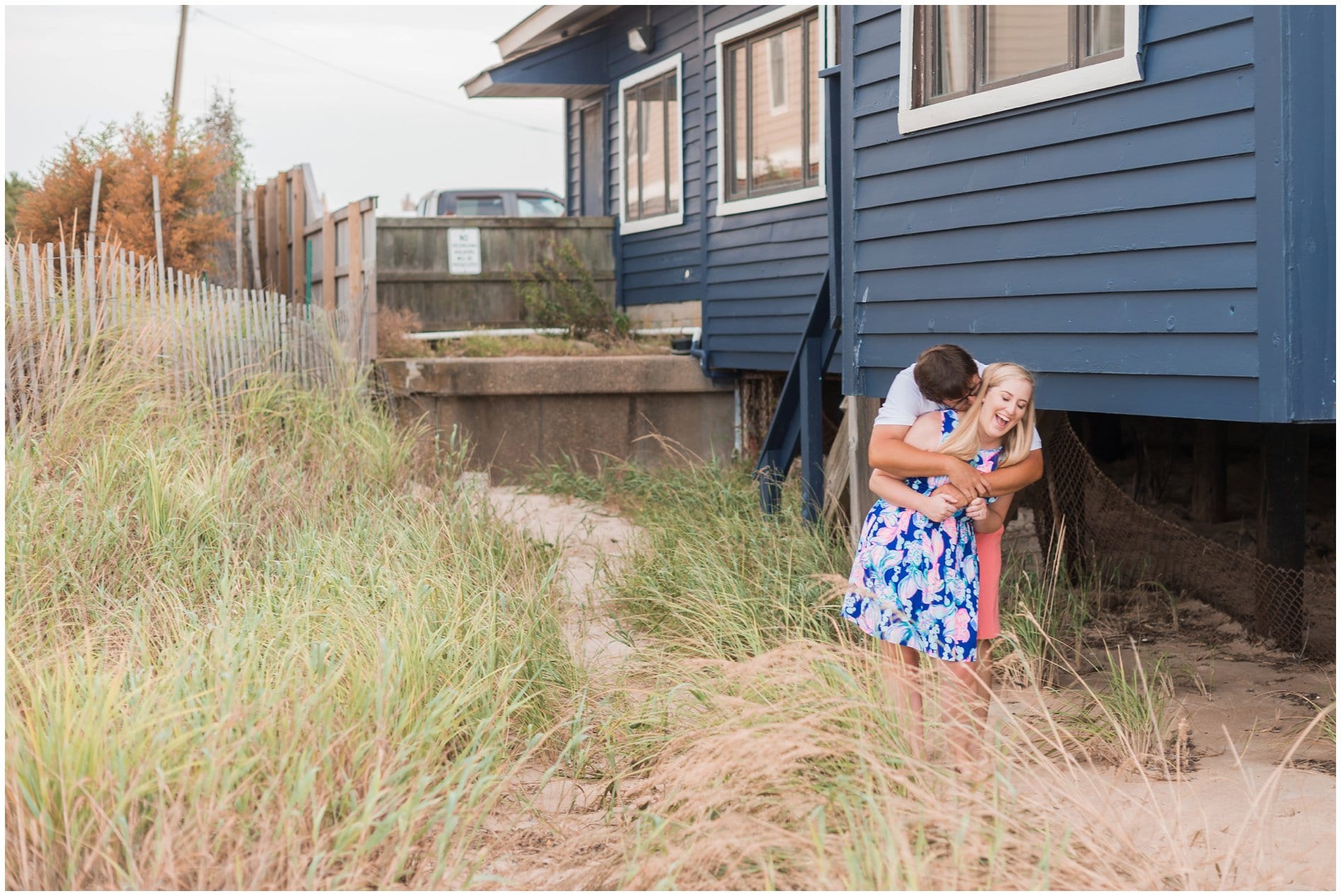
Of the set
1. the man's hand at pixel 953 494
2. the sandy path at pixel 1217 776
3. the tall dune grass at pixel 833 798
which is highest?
the man's hand at pixel 953 494

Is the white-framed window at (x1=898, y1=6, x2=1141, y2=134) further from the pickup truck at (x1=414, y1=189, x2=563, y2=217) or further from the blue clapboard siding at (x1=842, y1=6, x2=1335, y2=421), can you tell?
the pickup truck at (x1=414, y1=189, x2=563, y2=217)

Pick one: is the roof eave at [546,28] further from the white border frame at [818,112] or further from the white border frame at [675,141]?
the white border frame at [818,112]

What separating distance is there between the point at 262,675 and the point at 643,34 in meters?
9.62

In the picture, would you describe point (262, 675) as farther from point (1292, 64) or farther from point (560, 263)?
point (560, 263)

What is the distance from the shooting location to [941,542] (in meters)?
4.08

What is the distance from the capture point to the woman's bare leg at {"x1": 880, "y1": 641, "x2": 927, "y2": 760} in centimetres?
356

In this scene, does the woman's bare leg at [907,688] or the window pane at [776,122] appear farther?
the window pane at [776,122]

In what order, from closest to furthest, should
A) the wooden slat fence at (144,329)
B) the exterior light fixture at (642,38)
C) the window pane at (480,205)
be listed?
the wooden slat fence at (144,329), the exterior light fixture at (642,38), the window pane at (480,205)

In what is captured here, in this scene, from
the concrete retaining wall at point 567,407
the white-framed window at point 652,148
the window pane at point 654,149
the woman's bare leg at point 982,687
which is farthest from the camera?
the window pane at point 654,149

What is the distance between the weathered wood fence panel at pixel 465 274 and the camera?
41.3 feet

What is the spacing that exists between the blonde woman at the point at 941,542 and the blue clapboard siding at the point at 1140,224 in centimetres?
83

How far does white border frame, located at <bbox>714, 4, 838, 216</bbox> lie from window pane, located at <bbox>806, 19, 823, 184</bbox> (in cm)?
7

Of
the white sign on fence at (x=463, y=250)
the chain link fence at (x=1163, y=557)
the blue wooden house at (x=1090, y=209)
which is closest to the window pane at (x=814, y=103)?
the blue wooden house at (x=1090, y=209)

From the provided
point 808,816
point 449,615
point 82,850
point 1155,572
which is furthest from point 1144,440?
point 82,850
